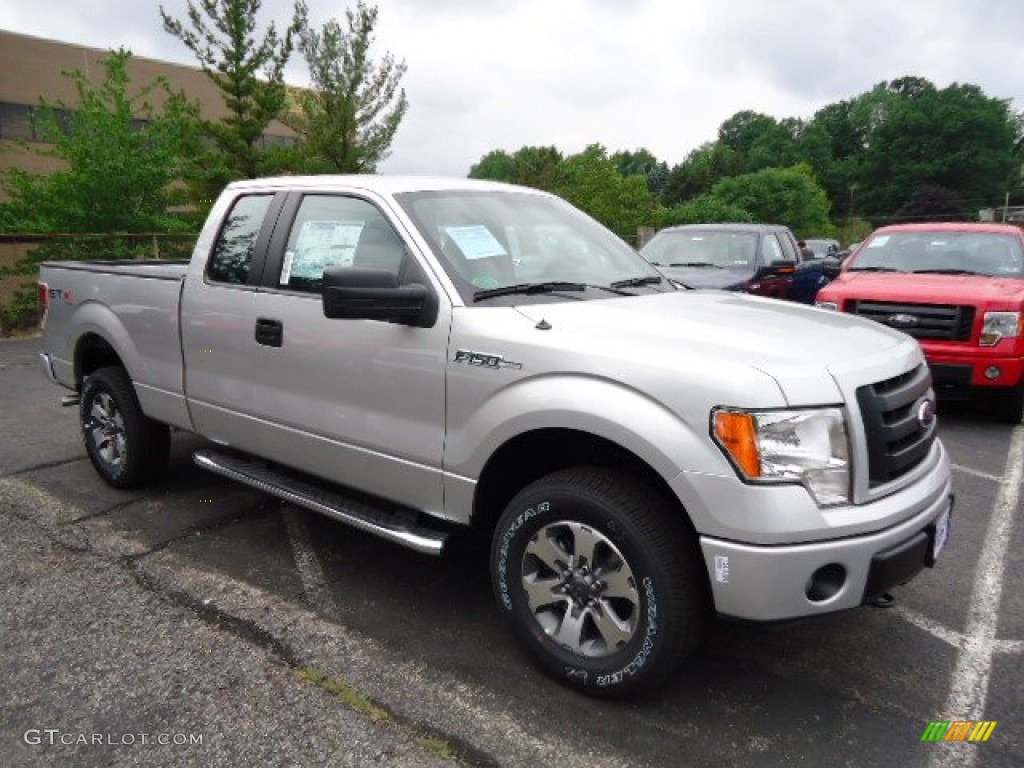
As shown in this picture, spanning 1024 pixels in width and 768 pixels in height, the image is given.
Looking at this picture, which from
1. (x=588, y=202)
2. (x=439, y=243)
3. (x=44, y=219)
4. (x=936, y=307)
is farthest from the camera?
(x=588, y=202)

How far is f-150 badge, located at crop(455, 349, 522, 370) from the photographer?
2.87 m

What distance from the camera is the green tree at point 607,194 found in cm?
3869

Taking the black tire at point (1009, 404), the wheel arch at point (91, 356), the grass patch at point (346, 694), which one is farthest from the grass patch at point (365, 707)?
the black tire at point (1009, 404)

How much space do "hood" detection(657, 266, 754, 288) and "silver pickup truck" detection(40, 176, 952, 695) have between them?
17.0ft

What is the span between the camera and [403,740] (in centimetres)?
259

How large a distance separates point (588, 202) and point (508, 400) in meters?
37.3

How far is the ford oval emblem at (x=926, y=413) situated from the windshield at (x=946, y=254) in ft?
17.0

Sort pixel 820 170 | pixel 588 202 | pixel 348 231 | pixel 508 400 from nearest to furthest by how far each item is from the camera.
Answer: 1. pixel 508 400
2. pixel 348 231
3. pixel 588 202
4. pixel 820 170

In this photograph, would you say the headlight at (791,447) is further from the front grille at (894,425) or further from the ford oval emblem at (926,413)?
the ford oval emblem at (926,413)

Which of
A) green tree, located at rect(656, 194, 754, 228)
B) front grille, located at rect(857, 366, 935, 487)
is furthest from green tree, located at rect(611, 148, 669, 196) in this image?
front grille, located at rect(857, 366, 935, 487)

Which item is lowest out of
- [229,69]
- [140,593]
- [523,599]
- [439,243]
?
[140,593]

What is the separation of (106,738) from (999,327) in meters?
6.69

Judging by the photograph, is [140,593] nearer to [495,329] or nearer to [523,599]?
[523,599]

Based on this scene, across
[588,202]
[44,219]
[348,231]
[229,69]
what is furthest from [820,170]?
[348,231]
